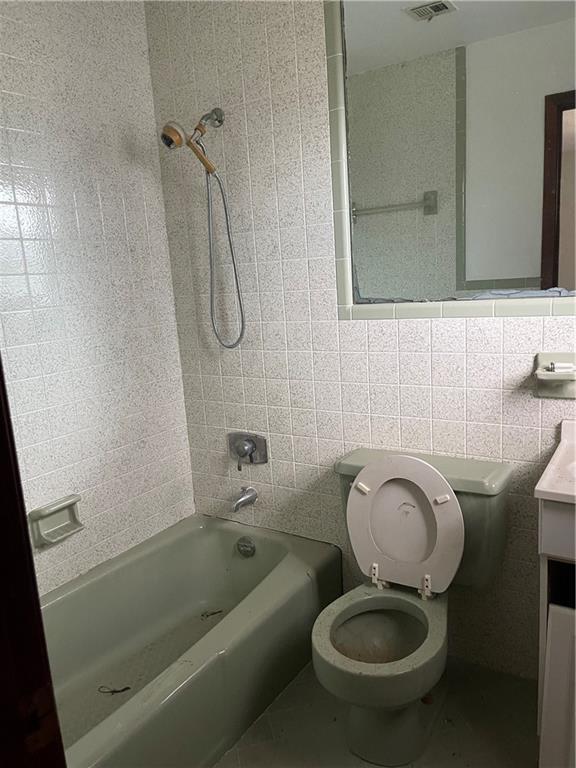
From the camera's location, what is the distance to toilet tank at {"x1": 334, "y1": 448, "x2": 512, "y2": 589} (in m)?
1.56

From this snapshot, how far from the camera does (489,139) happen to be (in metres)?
1.64

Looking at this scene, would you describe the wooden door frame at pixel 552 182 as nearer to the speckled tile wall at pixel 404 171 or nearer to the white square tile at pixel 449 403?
the speckled tile wall at pixel 404 171

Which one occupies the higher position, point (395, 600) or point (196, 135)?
point (196, 135)

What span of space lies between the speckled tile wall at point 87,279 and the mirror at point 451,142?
834 millimetres

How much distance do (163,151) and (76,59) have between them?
0.42 meters

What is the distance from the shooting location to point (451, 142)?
1.69 m

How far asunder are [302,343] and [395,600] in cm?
91

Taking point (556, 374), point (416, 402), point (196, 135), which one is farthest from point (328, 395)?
point (196, 135)

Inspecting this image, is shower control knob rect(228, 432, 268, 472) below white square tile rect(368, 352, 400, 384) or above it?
below

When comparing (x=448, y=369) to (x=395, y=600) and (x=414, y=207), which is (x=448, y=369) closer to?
(x=414, y=207)

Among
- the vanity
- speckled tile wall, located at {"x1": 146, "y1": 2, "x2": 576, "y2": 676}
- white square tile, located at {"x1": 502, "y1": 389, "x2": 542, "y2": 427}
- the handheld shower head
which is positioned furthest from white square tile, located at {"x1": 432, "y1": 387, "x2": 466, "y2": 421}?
the handheld shower head

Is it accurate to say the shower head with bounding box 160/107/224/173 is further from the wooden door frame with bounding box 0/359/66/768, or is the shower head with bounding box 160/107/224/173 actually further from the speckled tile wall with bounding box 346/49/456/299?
the wooden door frame with bounding box 0/359/66/768

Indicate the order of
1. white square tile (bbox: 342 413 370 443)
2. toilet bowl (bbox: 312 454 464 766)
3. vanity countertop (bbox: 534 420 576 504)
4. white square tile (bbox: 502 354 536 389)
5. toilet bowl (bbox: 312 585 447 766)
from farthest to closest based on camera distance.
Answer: white square tile (bbox: 342 413 370 443) → white square tile (bbox: 502 354 536 389) → toilet bowl (bbox: 312 454 464 766) → toilet bowl (bbox: 312 585 447 766) → vanity countertop (bbox: 534 420 576 504)

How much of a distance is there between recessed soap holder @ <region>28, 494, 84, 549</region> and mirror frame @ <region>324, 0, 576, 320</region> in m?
1.13
